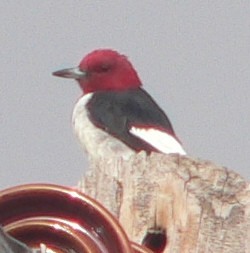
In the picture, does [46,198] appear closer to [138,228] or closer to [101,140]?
[138,228]

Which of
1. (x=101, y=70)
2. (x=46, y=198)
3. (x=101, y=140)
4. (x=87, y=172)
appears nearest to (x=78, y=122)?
(x=101, y=140)

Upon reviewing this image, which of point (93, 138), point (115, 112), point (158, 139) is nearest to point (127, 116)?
point (115, 112)

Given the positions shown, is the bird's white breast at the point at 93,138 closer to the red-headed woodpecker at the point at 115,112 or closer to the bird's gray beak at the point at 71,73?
the red-headed woodpecker at the point at 115,112

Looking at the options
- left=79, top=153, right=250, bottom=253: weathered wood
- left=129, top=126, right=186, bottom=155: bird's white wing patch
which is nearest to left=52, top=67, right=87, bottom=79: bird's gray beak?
left=129, top=126, right=186, bottom=155: bird's white wing patch

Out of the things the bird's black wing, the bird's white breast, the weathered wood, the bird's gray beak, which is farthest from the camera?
the bird's gray beak

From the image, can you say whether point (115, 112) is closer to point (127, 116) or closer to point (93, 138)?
point (127, 116)

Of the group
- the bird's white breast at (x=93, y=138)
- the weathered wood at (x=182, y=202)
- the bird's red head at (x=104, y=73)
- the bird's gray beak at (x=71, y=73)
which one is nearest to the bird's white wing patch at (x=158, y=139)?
the bird's white breast at (x=93, y=138)

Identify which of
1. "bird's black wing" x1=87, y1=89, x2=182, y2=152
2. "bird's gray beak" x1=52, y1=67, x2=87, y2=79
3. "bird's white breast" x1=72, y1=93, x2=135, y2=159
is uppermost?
"bird's gray beak" x1=52, y1=67, x2=87, y2=79

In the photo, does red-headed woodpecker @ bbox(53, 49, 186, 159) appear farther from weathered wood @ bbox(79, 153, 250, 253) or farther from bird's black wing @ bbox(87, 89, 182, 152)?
weathered wood @ bbox(79, 153, 250, 253)
